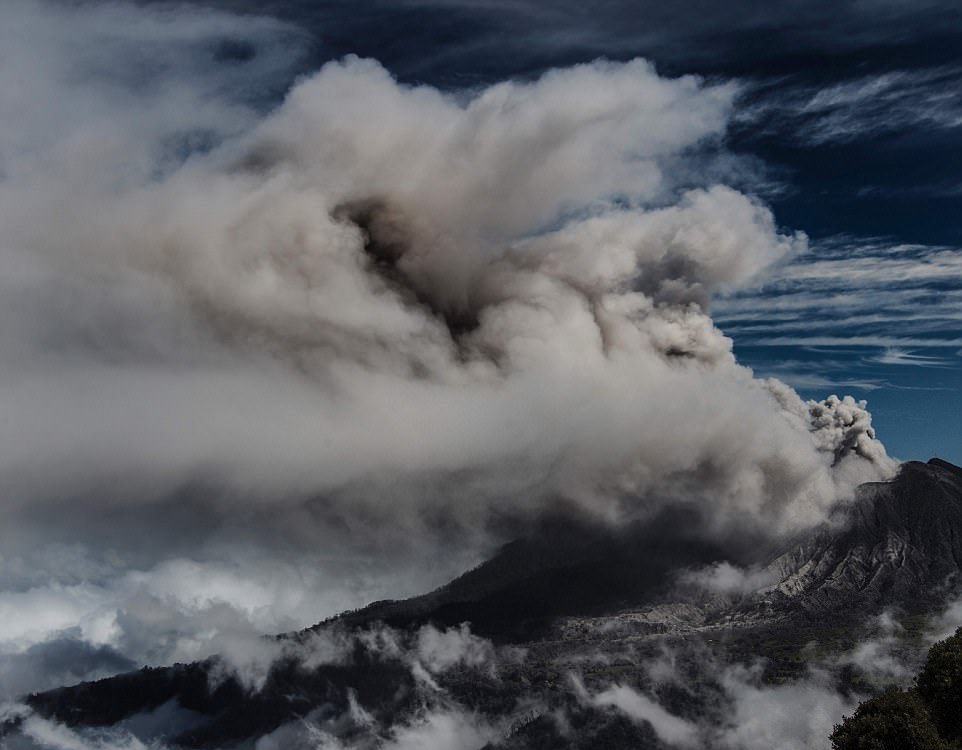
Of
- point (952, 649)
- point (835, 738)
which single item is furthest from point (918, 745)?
point (952, 649)

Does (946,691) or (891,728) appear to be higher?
(946,691)

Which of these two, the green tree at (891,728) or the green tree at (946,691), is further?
the green tree at (946,691)

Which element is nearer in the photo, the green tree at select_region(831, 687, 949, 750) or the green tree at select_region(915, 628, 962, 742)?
the green tree at select_region(831, 687, 949, 750)

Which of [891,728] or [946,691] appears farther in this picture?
[946,691]
